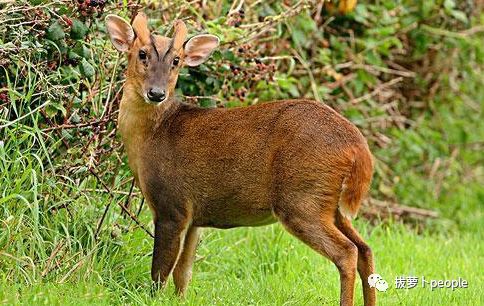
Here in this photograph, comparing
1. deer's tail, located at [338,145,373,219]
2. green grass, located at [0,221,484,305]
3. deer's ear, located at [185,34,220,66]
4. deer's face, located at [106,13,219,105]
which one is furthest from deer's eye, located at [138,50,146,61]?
deer's tail, located at [338,145,373,219]

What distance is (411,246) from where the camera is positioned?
731 cm

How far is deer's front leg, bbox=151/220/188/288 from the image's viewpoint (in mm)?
5570

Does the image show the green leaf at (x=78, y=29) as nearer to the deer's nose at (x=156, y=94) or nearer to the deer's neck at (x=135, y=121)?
the deer's neck at (x=135, y=121)

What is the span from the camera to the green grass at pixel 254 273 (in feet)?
17.5

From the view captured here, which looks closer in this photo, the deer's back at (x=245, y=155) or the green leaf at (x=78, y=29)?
the deer's back at (x=245, y=155)

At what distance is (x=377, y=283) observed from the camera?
5535 mm

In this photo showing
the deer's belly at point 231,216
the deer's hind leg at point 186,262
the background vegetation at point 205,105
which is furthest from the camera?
the deer's hind leg at point 186,262

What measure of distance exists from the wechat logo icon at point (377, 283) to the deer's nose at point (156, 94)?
1.45 metres

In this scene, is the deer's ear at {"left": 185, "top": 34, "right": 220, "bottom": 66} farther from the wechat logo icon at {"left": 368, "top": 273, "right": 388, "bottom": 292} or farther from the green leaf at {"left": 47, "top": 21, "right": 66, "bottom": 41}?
the wechat logo icon at {"left": 368, "top": 273, "right": 388, "bottom": 292}

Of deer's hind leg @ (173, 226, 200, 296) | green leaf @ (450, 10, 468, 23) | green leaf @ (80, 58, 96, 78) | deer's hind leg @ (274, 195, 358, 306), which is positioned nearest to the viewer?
deer's hind leg @ (274, 195, 358, 306)

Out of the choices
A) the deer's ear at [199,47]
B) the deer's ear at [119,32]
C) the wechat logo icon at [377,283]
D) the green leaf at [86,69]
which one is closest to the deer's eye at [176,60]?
the deer's ear at [199,47]

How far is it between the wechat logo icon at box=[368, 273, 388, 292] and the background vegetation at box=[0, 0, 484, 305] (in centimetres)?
13

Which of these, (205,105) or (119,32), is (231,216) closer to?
(119,32)

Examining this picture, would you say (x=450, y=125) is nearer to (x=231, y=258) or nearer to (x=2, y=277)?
→ (x=231, y=258)
